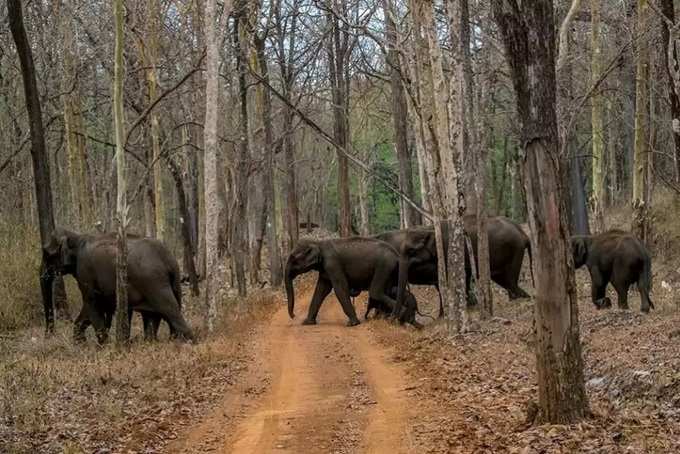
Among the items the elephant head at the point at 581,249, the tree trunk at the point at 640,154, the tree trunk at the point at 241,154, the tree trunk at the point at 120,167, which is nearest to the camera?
the tree trunk at the point at 120,167

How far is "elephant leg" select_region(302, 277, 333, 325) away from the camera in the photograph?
2136 cm

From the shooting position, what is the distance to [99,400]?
36.2 ft

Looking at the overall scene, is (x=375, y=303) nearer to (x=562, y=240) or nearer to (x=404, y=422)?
(x=404, y=422)

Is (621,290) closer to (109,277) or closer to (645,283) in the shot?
(645,283)

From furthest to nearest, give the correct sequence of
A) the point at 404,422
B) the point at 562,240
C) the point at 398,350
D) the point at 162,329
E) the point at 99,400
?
the point at 162,329 → the point at 398,350 → the point at 99,400 → the point at 404,422 → the point at 562,240

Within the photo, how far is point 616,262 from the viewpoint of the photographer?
18047 mm

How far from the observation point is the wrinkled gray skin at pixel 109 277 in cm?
1770

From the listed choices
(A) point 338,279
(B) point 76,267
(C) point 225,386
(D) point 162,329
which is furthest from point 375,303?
(C) point 225,386

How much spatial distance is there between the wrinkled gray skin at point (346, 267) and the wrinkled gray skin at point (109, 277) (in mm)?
4309

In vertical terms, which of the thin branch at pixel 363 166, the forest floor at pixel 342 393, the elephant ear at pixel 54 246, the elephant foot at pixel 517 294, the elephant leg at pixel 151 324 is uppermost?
the thin branch at pixel 363 166

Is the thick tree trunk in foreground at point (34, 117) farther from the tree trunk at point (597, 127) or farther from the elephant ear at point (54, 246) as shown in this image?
the tree trunk at point (597, 127)

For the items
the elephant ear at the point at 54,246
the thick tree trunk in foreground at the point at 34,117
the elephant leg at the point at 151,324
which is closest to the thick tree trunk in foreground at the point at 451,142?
the elephant leg at the point at 151,324

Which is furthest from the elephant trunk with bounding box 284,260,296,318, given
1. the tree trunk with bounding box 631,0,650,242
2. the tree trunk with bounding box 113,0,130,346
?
the tree trunk with bounding box 631,0,650,242

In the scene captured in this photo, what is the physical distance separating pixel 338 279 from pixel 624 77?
1924cm
